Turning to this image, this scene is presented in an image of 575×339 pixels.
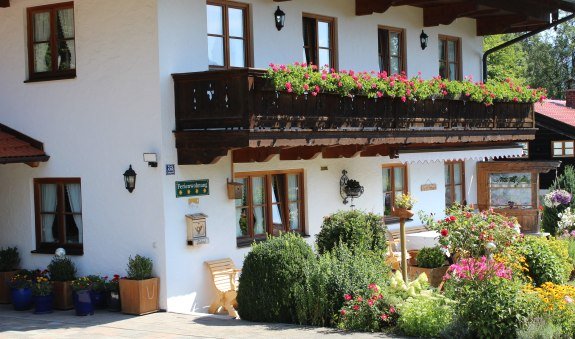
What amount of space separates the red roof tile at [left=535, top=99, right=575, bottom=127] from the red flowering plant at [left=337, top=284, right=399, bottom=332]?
16.3 meters

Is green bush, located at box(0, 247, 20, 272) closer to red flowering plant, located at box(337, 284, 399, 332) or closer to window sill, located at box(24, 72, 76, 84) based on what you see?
window sill, located at box(24, 72, 76, 84)

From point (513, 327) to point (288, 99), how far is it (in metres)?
5.43

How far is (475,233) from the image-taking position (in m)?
14.6

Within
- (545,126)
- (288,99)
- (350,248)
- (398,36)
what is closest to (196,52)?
(288,99)

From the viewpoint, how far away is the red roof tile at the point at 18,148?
1541 centimetres

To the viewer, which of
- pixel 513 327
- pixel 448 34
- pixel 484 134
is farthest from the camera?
pixel 448 34

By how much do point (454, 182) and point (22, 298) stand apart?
38.3 ft

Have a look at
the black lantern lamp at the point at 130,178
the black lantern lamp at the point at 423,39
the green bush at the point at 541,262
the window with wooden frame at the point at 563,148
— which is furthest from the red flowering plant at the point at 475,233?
the window with wooden frame at the point at 563,148

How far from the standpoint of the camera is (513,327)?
10.8 m

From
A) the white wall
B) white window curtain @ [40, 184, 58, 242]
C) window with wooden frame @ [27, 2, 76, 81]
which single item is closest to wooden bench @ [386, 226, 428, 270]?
the white wall

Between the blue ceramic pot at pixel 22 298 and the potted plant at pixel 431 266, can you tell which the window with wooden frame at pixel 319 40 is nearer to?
the potted plant at pixel 431 266

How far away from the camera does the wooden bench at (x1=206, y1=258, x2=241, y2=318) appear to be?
586 inches

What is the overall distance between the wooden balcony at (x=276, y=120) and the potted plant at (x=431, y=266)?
2.22 m

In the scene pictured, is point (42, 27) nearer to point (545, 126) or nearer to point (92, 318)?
point (92, 318)
